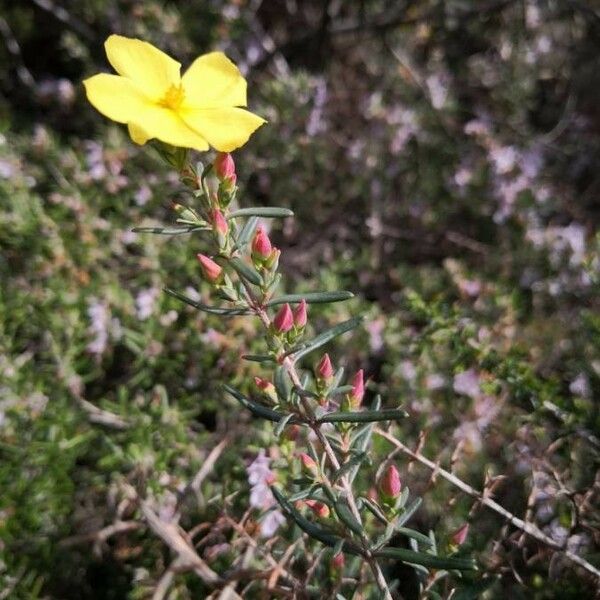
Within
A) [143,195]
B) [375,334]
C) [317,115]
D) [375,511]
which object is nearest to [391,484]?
[375,511]

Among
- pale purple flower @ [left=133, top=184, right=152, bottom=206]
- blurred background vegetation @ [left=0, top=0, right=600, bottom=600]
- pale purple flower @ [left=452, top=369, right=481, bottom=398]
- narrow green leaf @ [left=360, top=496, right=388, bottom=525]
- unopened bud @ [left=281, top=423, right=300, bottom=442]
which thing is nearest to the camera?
narrow green leaf @ [left=360, top=496, right=388, bottom=525]

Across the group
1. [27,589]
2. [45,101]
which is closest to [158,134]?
[27,589]

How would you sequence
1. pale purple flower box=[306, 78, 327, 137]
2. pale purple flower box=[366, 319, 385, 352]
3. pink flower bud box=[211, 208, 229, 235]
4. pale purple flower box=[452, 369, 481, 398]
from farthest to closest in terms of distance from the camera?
pale purple flower box=[306, 78, 327, 137] → pale purple flower box=[366, 319, 385, 352] → pale purple flower box=[452, 369, 481, 398] → pink flower bud box=[211, 208, 229, 235]

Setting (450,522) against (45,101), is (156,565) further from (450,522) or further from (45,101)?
(45,101)

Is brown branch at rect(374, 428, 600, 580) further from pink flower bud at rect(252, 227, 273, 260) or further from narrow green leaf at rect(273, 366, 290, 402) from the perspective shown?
pink flower bud at rect(252, 227, 273, 260)

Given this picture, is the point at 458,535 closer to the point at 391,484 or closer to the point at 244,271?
the point at 391,484

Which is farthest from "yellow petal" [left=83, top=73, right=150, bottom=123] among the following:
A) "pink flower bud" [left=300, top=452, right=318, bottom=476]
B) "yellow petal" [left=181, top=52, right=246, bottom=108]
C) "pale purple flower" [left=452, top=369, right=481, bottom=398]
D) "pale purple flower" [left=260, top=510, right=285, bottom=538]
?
"pale purple flower" [left=452, top=369, right=481, bottom=398]

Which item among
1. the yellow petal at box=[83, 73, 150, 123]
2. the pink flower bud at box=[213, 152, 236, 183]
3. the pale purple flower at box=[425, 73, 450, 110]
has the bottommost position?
the pale purple flower at box=[425, 73, 450, 110]
